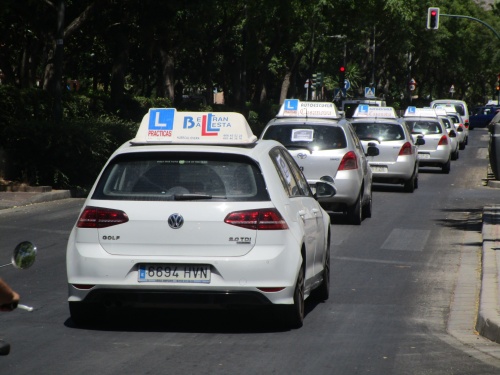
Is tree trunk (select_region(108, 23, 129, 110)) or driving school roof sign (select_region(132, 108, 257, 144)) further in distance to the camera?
tree trunk (select_region(108, 23, 129, 110))

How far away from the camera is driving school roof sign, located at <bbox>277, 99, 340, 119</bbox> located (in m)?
19.6

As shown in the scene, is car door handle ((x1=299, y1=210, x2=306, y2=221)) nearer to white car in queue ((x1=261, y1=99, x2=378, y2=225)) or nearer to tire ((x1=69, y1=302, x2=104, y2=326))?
tire ((x1=69, y1=302, x2=104, y2=326))

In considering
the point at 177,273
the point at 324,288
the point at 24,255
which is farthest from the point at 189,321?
the point at 24,255

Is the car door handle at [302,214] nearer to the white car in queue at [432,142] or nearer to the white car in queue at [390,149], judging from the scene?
the white car in queue at [390,149]

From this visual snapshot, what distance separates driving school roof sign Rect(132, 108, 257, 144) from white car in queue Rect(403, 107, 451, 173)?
24.5m

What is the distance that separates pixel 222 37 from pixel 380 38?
29.9 m

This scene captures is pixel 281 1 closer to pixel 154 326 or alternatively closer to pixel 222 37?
pixel 222 37

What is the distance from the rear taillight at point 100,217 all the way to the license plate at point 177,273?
0.43 meters

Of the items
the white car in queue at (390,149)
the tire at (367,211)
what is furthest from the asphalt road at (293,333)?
the white car in queue at (390,149)

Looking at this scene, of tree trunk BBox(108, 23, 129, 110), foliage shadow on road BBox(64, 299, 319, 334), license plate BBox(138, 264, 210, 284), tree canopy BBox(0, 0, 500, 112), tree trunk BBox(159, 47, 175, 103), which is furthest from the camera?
tree trunk BBox(159, 47, 175, 103)

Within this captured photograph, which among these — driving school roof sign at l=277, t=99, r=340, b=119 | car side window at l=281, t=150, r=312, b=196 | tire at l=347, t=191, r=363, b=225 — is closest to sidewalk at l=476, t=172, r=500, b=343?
car side window at l=281, t=150, r=312, b=196

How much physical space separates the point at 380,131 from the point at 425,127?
9.10 metres

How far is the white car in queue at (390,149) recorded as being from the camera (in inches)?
985

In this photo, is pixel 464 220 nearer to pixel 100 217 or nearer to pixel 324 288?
pixel 324 288
